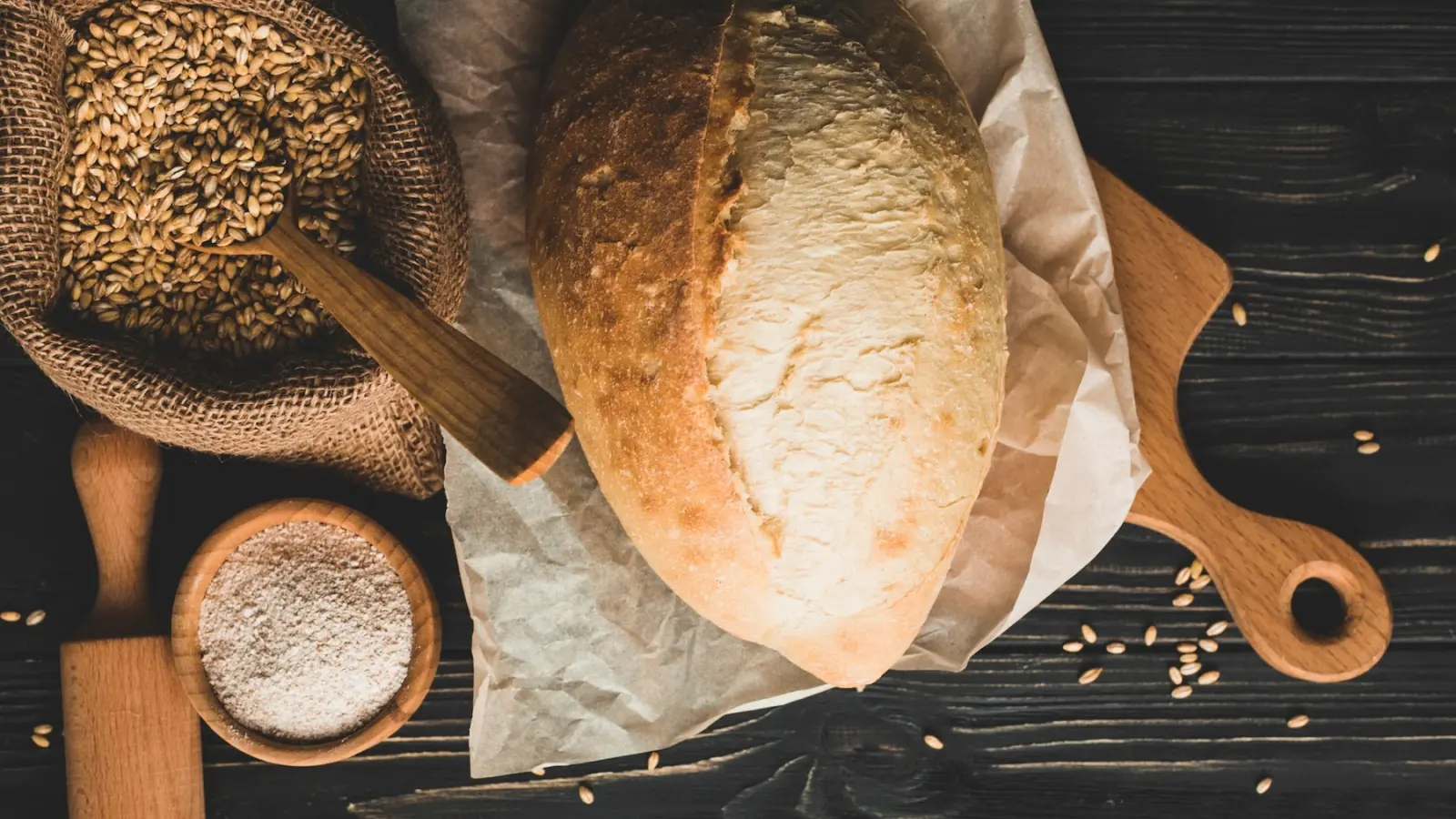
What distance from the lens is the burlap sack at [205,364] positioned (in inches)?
39.3

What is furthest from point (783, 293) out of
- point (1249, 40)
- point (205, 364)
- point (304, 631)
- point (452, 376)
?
point (1249, 40)

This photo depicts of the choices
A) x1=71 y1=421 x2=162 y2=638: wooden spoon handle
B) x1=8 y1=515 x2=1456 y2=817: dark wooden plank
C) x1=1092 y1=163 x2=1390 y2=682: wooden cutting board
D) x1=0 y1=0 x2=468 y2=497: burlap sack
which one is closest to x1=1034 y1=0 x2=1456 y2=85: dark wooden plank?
x1=1092 y1=163 x2=1390 y2=682: wooden cutting board

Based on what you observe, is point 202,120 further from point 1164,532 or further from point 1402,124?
point 1402,124

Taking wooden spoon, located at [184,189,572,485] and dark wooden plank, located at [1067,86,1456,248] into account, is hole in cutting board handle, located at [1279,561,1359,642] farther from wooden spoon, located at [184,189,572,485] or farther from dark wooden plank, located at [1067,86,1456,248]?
wooden spoon, located at [184,189,572,485]

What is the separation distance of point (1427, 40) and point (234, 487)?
1.62 meters

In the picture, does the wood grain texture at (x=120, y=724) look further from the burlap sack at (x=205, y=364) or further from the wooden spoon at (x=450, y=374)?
the wooden spoon at (x=450, y=374)

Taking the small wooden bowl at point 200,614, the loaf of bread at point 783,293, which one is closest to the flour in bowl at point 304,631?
the small wooden bowl at point 200,614

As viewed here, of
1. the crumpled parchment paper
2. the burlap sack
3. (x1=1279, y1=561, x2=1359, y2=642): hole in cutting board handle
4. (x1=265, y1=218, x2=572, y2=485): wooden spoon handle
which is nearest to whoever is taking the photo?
(x1=265, y1=218, x2=572, y2=485): wooden spoon handle

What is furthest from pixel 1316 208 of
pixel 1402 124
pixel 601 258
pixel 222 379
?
pixel 222 379

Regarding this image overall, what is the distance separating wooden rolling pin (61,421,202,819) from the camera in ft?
4.04

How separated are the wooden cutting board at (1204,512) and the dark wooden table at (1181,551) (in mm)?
85

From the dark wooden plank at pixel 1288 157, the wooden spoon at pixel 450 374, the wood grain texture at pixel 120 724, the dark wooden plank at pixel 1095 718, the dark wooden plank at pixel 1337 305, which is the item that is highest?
the wooden spoon at pixel 450 374

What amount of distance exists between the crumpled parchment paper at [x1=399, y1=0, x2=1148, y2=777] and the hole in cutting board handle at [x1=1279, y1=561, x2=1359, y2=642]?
31 cm

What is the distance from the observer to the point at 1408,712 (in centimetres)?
142
